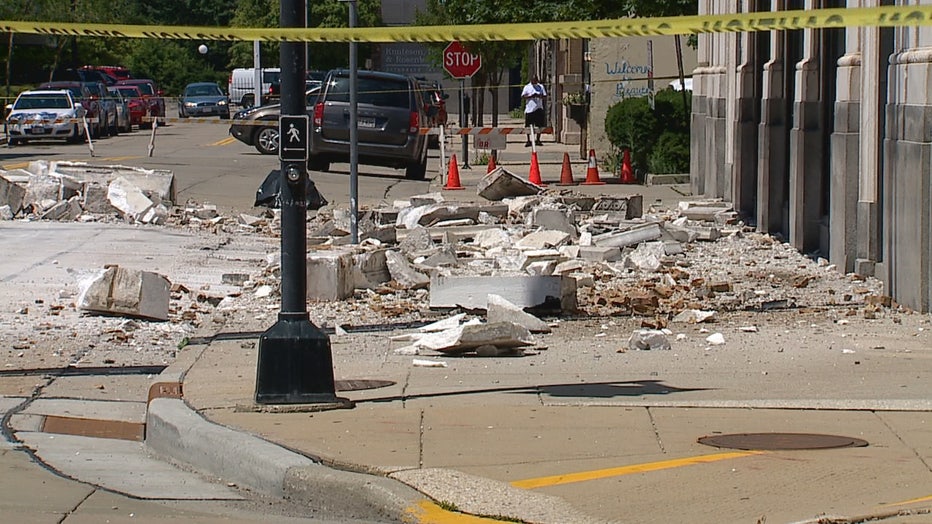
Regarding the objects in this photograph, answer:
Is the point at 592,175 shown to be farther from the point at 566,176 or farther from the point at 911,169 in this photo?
the point at 911,169

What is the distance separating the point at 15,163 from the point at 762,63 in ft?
57.2

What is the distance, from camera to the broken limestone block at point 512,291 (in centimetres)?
1151

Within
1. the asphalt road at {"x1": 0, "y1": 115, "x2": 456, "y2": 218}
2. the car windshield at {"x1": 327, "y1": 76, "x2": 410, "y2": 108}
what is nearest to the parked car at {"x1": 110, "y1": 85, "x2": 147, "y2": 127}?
the asphalt road at {"x1": 0, "y1": 115, "x2": 456, "y2": 218}

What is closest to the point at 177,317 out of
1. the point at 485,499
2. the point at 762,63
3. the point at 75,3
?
the point at 485,499

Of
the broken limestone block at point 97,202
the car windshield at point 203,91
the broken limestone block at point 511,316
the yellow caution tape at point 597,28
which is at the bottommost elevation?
the broken limestone block at point 511,316

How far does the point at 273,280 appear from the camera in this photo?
522 inches

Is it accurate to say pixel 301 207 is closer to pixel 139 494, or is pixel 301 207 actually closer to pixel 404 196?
pixel 139 494

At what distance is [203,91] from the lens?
2474 inches

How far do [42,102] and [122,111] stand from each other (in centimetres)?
772

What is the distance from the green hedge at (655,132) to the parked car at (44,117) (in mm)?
18630

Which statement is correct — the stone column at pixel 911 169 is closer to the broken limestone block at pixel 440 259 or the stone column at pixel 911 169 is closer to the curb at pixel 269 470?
the broken limestone block at pixel 440 259

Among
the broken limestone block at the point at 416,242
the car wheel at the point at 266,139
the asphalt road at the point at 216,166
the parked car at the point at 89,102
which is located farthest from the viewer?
the parked car at the point at 89,102

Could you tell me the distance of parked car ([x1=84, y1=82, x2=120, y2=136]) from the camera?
45.7m

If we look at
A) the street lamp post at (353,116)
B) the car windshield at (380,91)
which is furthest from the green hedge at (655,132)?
the street lamp post at (353,116)
